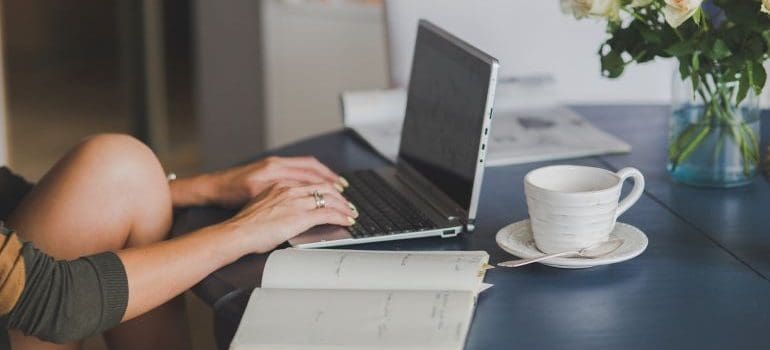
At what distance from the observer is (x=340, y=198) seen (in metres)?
1.50

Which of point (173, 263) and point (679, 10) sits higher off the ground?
point (679, 10)

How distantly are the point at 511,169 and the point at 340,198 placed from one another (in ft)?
1.19

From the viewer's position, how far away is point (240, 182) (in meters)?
1.62

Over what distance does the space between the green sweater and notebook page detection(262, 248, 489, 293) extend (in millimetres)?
174

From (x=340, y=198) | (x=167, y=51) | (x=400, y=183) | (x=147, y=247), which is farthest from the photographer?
(x=167, y=51)

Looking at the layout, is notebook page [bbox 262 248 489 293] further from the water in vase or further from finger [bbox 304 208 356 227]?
the water in vase

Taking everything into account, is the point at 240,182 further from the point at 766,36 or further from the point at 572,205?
the point at 766,36

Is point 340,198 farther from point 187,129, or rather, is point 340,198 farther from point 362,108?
point 187,129

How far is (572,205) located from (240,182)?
0.52 m

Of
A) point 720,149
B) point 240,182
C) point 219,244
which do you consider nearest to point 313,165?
point 240,182

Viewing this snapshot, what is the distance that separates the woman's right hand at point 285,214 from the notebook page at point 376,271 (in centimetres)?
8

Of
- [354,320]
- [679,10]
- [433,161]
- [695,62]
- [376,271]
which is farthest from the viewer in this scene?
[433,161]

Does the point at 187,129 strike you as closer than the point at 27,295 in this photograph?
No

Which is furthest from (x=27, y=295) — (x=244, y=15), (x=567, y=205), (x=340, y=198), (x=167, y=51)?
(x=167, y=51)
